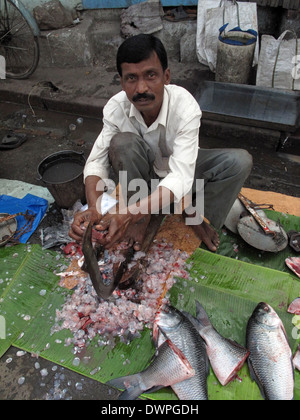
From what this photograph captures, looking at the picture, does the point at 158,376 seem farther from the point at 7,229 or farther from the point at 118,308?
the point at 7,229

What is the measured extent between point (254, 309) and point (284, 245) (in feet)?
2.71

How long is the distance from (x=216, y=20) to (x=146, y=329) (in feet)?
15.6

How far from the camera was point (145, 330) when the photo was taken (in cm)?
253

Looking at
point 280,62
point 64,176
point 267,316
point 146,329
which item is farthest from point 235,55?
point 146,329

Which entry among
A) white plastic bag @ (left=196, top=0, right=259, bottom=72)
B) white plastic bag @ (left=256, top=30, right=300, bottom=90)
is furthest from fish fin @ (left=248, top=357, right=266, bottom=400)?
white plastic bag @ (left=196, top=0, right=259, bottom=72)

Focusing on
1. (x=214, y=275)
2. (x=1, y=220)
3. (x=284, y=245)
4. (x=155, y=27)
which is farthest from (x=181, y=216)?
(x=155, y=27)

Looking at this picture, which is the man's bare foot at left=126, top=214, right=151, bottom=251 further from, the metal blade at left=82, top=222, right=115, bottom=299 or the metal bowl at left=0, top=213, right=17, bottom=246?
the metal bowl at left=0, top=213, right=17, bottom=246

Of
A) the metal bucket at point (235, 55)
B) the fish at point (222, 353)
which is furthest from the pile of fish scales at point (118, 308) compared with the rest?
the metal bucket at point (235, 55)

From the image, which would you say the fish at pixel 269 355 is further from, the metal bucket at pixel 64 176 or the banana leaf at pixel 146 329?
the metal bucket at pixel 64 176

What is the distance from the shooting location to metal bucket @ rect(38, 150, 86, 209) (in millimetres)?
3377

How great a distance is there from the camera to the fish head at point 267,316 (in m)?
2.33

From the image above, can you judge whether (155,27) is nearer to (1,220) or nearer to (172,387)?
(1,220)

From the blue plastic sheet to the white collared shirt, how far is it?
1.14 m

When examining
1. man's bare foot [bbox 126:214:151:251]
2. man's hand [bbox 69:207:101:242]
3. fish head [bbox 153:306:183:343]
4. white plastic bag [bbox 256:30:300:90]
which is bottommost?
fish head [bbox 153:306:183:343]
